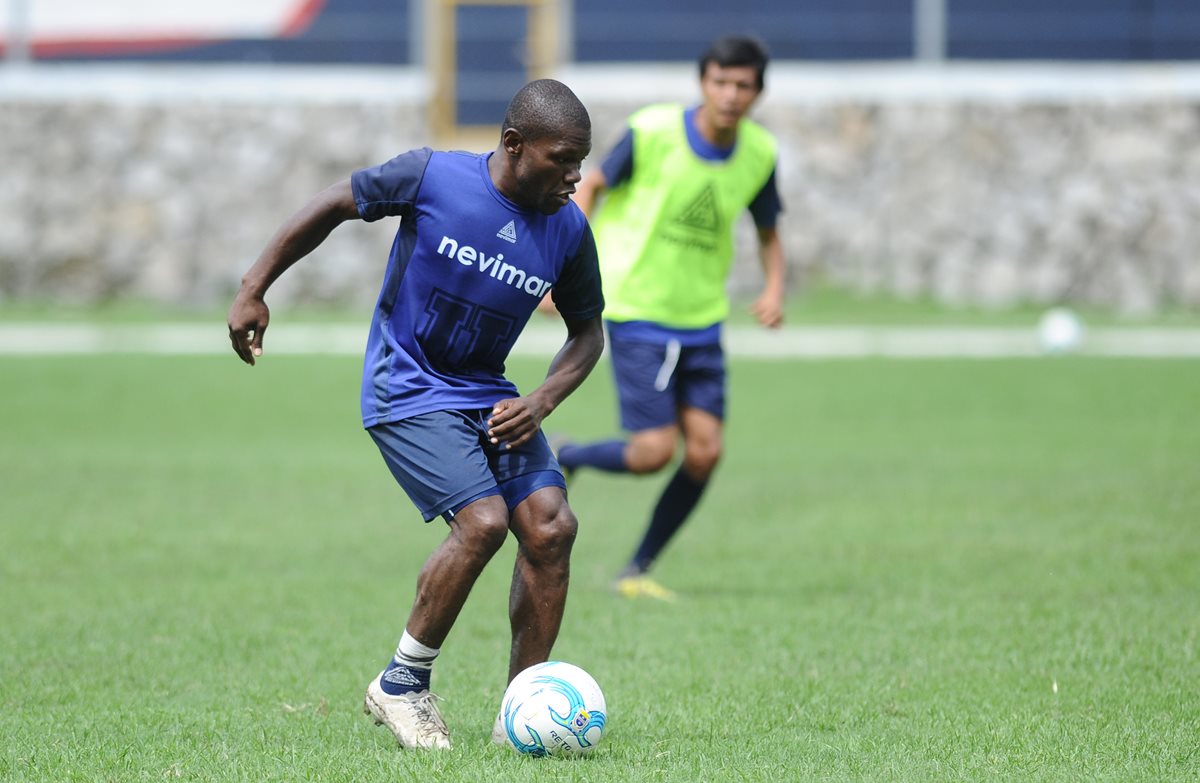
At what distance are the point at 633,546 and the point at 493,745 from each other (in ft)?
13.5

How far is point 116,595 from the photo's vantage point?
716cm

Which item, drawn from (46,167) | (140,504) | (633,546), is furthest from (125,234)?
(633,546)

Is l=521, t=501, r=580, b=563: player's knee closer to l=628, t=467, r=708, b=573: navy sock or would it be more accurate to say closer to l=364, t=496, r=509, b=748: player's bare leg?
l=364, t=496, r=509, b=748: player's bare leg

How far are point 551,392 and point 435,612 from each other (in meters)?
0.72

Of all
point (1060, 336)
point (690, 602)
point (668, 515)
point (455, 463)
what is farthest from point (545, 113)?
point (1060, 336)

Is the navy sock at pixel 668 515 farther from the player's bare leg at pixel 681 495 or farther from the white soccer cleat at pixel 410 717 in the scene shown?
the white soccer cleat at pixel 410 717

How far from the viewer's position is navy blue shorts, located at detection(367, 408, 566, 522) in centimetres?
472

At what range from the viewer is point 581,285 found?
16.4ft

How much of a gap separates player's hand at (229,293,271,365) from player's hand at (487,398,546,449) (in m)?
0.68

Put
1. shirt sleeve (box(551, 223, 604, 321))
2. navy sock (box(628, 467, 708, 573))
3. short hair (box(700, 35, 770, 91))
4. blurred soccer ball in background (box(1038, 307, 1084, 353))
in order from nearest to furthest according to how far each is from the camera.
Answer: shirt sleeve (box(551, 223, 604, 321)) < short hair (box(700, 35, 770, 91)) < navy sock (box(628, 467, 708, 573)) < blurred soccer ball in background (box(1038, 307, 1084, 353))

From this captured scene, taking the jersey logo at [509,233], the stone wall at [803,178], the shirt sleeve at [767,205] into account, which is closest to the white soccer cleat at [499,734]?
the jersey logo at [509,233]

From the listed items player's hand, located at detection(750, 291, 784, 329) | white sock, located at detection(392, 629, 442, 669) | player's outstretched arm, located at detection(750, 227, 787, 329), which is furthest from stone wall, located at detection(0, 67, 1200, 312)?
white sock, located at detection(392, 629, 442, 669)

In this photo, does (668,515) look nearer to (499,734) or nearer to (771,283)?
(771,283)

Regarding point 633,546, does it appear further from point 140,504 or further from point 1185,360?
point 1185,360
